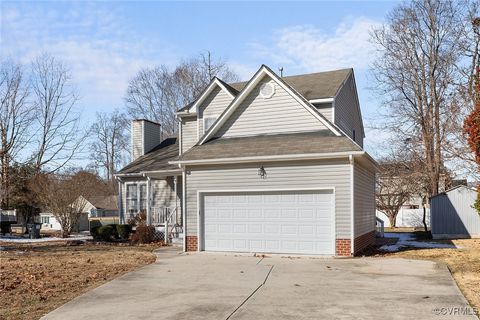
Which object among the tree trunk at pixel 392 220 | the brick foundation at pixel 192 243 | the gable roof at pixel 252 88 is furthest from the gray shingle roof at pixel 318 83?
the tree trunk at pixel 392 220

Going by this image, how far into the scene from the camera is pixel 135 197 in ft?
84.2

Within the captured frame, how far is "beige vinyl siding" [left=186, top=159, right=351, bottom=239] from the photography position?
14.6 m

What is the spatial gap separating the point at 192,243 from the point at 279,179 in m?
4.04

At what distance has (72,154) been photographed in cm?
3341

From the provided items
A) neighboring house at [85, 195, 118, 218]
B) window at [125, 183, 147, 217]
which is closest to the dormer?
window at [125, 183, 147, 217]

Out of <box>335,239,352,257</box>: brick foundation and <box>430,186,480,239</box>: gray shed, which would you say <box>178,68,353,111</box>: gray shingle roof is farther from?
<box>430,186,480,239</box>: gray shed

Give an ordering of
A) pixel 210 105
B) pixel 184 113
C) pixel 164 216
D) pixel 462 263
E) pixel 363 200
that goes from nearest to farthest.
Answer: pixel 462 263 < pixel 363 200 < pixel 210 105 < pixel 184 113 < pixel 164 216

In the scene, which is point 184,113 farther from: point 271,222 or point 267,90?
point 271,222

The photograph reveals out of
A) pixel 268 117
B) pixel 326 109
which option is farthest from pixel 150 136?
pixel 326 109

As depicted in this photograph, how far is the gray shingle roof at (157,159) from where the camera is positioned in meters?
24.0

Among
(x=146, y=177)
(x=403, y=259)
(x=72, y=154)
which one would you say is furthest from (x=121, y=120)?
(x=403, y=259)

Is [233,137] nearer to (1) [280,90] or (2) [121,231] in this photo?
(1) [280,90]

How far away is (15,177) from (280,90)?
18.9 meters

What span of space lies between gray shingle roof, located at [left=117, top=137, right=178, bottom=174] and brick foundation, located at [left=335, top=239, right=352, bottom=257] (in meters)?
10.2
